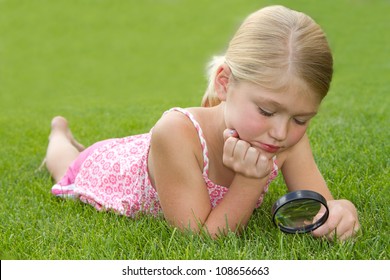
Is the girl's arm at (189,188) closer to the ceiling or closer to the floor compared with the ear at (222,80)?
closer to the floor

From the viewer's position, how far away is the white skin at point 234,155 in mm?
2477

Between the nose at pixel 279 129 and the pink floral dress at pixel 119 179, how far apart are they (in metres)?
0.50

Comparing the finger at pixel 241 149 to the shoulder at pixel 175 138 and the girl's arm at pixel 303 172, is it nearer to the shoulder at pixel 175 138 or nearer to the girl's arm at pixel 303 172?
the shoulder at pixel 175 138

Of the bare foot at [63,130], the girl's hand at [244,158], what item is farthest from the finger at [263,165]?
the bare foot at [63,130]

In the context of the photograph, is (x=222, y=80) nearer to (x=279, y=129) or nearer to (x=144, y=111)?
(x=279, y=129)

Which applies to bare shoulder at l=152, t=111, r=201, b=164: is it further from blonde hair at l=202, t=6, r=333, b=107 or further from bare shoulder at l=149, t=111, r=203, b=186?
blonde hair at l=202, t=6, r=333, b=107

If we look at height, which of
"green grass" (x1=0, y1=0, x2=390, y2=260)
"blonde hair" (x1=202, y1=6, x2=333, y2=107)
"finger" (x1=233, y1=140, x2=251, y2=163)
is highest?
"blonde hair" (x1=202, y1=6, x2=333, y2=107)

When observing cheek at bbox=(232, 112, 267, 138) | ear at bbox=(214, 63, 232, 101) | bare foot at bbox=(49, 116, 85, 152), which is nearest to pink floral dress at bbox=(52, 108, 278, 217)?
ear at bbox=(214, 63, 232, 101)

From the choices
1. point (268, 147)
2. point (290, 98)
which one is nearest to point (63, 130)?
point (268, 147)

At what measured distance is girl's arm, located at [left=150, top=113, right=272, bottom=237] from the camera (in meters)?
2.65

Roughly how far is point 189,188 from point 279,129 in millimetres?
509

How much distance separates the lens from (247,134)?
253 cm

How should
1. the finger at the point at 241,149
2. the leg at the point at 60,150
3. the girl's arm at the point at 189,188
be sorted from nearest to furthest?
the finger at the point at 241,149 < the girl's arm at the point at 189,188 < the leg at the point at 60,150
